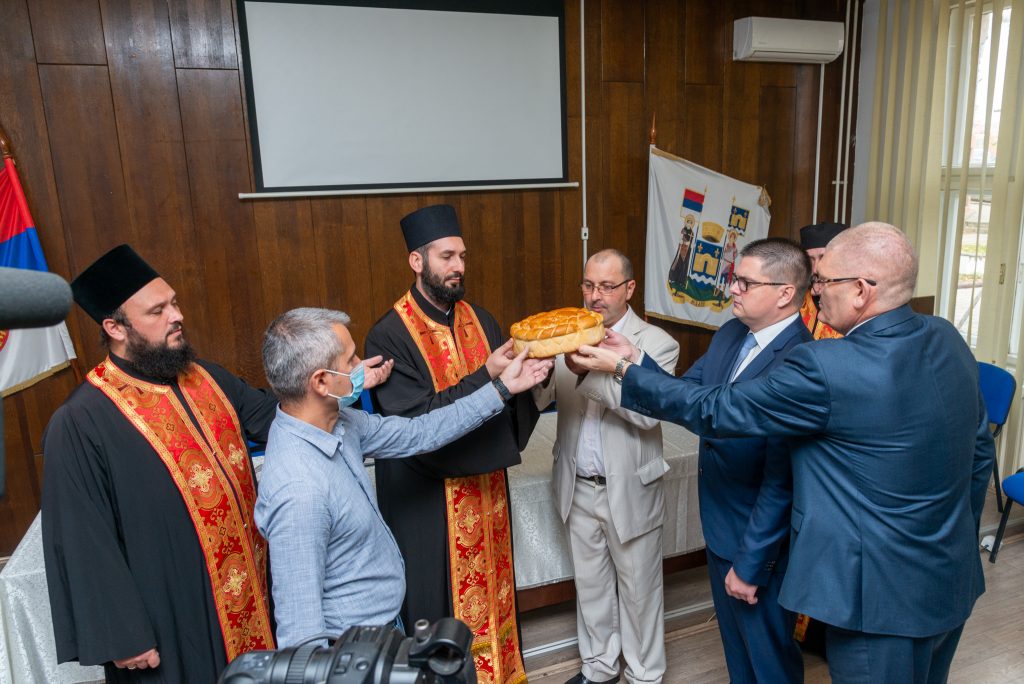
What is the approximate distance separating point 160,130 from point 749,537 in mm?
3496

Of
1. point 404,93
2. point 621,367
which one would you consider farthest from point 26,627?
point 404,93

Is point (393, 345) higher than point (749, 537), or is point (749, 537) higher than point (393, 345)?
point (393, 345)

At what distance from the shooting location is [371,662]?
97 cm

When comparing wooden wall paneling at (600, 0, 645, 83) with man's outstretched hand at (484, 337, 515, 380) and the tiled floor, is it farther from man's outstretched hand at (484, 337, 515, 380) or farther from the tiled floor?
the tiled floor

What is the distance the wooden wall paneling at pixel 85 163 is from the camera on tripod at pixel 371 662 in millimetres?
3274

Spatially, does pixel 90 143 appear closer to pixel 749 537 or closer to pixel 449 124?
pixel 449 124

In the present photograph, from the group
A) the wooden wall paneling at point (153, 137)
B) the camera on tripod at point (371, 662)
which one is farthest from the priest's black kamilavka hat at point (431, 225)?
the wooden wall paneling at point (153, 137)

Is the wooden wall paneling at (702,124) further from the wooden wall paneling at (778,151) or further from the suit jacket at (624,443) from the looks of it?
the suit jacket at (624,443)

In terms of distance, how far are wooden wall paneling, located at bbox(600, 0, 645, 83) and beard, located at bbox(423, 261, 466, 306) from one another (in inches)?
109

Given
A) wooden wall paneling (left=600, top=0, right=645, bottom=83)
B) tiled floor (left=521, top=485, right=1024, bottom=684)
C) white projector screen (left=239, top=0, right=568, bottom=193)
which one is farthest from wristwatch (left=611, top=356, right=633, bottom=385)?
wooden wall paneling (left=600, top=0, right=645, bottom=83)

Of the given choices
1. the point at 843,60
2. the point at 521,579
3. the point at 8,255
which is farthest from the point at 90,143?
the point at 843,60

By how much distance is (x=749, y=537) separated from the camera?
1889 millimetres

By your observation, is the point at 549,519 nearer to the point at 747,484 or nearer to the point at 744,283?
the point at 747,484

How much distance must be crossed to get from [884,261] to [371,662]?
4.53 feet
